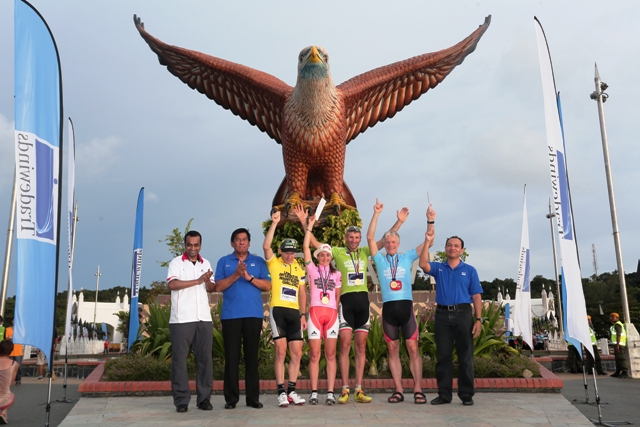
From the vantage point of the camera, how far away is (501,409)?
15.8 ft

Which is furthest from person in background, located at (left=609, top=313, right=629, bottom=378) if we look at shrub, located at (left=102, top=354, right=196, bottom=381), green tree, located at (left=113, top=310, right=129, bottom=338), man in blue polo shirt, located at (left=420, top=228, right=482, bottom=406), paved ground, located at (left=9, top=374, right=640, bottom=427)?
green tree, located at (left=113, top=310, right=129, bottom=338)

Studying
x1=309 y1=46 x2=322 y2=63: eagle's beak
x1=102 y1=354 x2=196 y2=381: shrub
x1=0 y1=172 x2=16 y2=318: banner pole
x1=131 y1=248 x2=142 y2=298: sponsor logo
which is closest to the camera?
x1=102 y1=354 x2=196 y2=381: shrub

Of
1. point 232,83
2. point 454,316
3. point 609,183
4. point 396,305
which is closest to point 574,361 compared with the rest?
point 609,183

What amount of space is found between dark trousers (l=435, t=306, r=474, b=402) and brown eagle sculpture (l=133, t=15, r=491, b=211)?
209 inches

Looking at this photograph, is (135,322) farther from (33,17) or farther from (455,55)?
(455,55)

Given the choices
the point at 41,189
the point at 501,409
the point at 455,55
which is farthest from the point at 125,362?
the point at 455,55

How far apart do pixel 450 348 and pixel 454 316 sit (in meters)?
0.32

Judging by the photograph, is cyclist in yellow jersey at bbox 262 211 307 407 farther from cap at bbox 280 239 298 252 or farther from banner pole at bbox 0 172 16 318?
banner pole at bbox 0 172 16 318

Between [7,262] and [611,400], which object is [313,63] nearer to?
[611,400]

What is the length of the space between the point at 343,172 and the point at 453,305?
5748mm

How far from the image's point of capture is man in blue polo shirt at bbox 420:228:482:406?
514 centimetres

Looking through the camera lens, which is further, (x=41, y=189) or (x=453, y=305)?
→ (x=453, y=305)

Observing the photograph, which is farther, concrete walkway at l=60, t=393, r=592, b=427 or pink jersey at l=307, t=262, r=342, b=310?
pink jersey at l=307, t=262, r=342, b=310

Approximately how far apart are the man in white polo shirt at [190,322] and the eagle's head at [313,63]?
17.2ft
